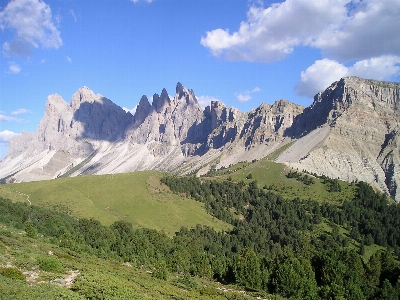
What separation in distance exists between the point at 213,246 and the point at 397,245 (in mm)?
112044

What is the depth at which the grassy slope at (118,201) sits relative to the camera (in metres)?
148

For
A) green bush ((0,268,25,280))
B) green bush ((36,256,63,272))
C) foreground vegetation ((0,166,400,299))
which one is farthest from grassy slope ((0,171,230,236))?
green bush ((0,268,25,280))

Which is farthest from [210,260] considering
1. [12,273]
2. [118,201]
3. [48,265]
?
[12,273]

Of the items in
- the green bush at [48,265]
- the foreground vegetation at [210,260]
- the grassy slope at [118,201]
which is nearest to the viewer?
the green bush at [48,265]

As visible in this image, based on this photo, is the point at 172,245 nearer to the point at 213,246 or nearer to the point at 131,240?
the point at 131,240

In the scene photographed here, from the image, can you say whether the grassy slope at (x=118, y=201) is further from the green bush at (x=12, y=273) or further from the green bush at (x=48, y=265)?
the green bush at (x=12, y=273)

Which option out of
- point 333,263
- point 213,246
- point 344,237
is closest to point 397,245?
point 344,237

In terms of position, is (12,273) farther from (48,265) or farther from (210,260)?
(210,260)

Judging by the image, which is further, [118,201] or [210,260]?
[118,201]

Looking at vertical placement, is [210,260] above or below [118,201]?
below

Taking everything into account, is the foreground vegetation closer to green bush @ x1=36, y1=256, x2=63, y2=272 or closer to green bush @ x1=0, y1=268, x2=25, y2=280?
green bush @ x1=36, y1=256, x2=63, y2=272

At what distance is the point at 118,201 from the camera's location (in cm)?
16938

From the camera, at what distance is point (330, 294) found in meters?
60.4

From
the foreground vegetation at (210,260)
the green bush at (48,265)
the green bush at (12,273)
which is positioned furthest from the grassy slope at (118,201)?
the green bush at (12,273)
